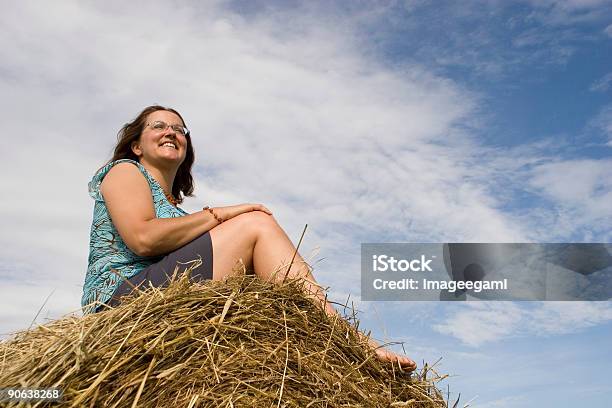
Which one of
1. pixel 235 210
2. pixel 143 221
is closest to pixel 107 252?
pixel 143 221

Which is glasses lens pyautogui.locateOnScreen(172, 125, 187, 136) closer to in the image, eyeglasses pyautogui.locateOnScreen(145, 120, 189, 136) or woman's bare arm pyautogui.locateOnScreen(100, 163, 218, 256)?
eyeglasses pyautogui.locateOnScreen(145, 120, 189, 136)

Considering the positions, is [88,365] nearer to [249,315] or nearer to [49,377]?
[49,377]

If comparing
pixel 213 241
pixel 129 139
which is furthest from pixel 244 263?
pixel 129 139

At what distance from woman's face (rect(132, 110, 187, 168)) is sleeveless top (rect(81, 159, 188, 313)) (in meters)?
0.19

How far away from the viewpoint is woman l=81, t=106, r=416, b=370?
9.20 feet

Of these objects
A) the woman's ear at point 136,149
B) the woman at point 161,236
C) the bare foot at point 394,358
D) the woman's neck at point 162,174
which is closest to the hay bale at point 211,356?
the bare foot at point 394,358

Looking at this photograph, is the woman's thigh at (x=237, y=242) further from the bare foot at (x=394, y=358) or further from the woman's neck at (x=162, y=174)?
the woman's neck at (x=162, y=174)

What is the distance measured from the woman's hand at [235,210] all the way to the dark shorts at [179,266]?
4.6 inches

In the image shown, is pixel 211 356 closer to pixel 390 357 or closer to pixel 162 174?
pixel 390 357

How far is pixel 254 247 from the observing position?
286 cm

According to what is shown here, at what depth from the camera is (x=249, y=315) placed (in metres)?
2.36

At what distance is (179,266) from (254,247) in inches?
12.0

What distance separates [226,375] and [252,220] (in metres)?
0.81

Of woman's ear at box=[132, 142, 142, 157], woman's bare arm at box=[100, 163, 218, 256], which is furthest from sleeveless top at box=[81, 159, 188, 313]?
woman's ear at box=[132, 142, 142, 157]
